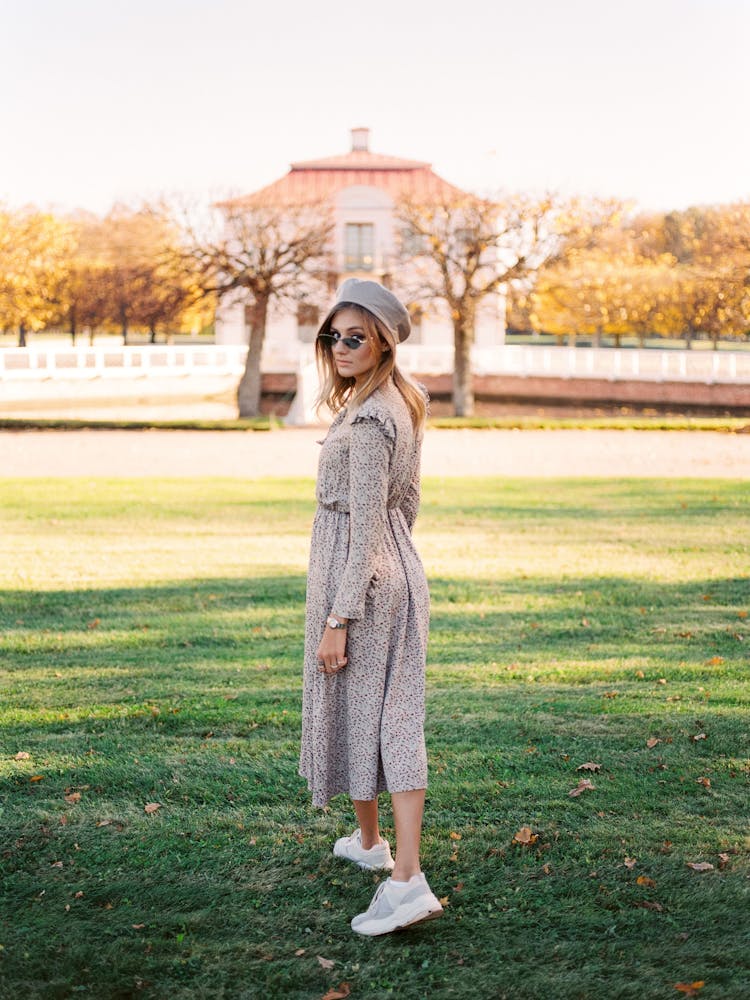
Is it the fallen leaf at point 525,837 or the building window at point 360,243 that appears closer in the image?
the fallen leaf at point 525,837

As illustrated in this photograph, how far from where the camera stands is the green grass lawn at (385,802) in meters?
3.17

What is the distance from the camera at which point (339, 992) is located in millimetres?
2992

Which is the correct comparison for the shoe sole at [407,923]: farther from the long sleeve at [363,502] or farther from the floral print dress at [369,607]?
the long sleeve at [363,502]

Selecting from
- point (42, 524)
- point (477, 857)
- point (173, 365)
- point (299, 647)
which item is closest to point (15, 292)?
point (173, 365)

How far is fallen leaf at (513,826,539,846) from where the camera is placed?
389 cm

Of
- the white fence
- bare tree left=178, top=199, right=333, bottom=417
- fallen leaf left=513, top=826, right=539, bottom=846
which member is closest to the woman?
fallen leaf left=513, top=826, right=539, bottom=846

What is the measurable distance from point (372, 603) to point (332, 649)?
164 millimetres

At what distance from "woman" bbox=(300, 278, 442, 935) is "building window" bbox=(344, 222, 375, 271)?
53.3 metres

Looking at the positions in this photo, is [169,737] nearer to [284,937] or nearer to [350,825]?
[350,825]

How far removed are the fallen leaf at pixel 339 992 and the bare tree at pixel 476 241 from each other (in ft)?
97.4

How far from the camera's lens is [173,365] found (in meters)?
37.7

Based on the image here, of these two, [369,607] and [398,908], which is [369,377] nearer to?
[369,607]

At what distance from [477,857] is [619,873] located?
439mm

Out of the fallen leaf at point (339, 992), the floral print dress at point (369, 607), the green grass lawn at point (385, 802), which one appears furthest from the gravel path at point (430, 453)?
the fallen leaf at point (339, 992)
